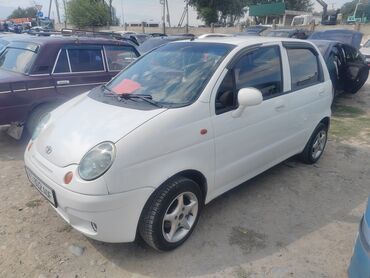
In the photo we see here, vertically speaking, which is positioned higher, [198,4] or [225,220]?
[198,4]

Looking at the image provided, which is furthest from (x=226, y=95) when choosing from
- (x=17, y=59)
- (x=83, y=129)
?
(x=17, y=59)

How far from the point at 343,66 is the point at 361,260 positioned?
7246 mm

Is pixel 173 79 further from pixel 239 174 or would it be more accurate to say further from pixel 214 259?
pixel 214 259

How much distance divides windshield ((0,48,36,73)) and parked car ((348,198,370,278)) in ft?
15.9

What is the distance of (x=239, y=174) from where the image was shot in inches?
130

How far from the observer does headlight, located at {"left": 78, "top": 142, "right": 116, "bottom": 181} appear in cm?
231

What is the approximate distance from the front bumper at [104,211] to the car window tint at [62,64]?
316cm

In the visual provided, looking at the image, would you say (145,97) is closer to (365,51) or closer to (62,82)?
(62,82)

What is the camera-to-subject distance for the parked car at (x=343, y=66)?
24.7 ft

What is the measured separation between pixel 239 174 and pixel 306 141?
1.51m

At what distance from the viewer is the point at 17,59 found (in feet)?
17.6

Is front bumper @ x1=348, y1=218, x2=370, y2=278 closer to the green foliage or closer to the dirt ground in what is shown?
the dirt ground

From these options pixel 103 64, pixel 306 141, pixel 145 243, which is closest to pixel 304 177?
pixel 306 141

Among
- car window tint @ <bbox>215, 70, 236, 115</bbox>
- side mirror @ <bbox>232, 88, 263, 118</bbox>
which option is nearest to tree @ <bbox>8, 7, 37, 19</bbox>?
car window tint @ <bbox>215, 70, 236, 115</bbox>
